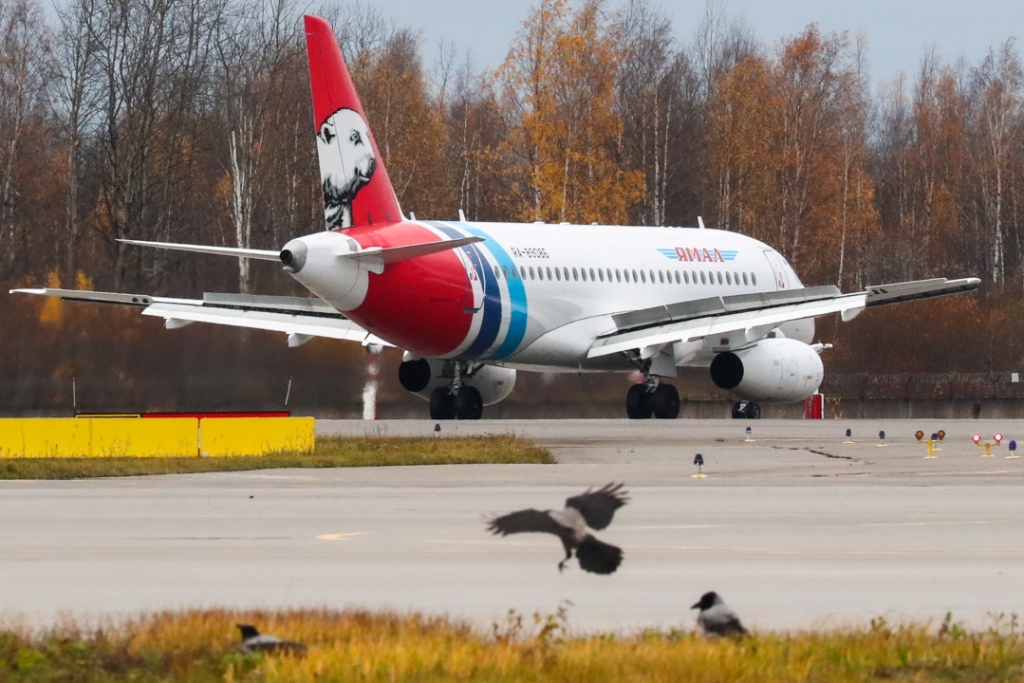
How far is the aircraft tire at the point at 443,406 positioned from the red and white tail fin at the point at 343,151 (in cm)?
565

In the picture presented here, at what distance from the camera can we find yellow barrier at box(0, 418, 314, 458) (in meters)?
24.8

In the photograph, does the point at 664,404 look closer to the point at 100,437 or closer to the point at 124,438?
the point at 124,438

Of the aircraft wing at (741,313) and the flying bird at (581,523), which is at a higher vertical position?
the aircraft wing at (741,313)

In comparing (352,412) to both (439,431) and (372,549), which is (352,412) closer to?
(439,431)

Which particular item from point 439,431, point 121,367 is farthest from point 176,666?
point 121,367

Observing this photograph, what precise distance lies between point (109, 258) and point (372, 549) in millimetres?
34633

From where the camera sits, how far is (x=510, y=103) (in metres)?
67.2

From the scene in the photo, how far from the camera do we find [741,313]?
113ft

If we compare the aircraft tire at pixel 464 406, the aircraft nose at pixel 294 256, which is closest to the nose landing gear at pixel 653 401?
the aircraft tire at pixel 464 406

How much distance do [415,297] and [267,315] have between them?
5.24 metres

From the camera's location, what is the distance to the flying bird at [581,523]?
9469 millimetres

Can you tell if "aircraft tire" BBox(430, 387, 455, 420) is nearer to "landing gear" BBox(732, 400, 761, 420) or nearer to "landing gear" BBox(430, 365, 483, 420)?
"landing gear" BBox(430, 365, 483, 420)

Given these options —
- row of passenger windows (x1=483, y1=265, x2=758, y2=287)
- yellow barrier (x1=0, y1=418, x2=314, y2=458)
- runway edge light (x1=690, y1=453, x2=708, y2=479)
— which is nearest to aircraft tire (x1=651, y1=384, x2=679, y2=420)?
row of passenger windows (x1=483, y1=265, x2=758, y2=287)

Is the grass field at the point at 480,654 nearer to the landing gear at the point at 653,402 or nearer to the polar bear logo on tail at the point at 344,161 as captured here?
the polar bear logo on tail at the point at 344,161
